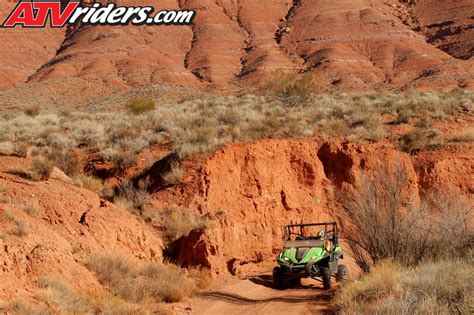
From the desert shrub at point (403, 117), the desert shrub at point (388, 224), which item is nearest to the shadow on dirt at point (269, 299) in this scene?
the desert shrub at point (388, 224)

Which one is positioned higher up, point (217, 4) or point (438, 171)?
point (217, 4)

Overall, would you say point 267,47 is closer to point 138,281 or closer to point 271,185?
point 271,185

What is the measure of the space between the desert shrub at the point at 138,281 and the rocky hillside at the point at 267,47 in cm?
5292

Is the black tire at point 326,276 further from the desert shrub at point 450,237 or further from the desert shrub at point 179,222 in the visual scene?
the desert shrub at point 179,222

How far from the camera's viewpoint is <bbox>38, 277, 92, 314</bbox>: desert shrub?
353 inches

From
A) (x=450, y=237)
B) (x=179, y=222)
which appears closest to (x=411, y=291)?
(x=450, y=237)

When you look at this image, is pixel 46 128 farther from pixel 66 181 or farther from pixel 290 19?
pixel 290 19

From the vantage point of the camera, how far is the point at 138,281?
11.9 meters

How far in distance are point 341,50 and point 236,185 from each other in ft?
200

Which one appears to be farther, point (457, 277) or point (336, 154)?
point (336, 154)

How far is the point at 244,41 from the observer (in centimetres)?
8438

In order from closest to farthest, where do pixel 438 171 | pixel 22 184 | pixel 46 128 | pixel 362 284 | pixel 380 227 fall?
pixel 362 284
pixel 380 227
pixel 22 184
pixel 438 171
pixel 46 128

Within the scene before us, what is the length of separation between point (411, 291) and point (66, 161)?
1347cm

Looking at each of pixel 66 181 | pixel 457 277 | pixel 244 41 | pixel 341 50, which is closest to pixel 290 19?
pixel 244 41
